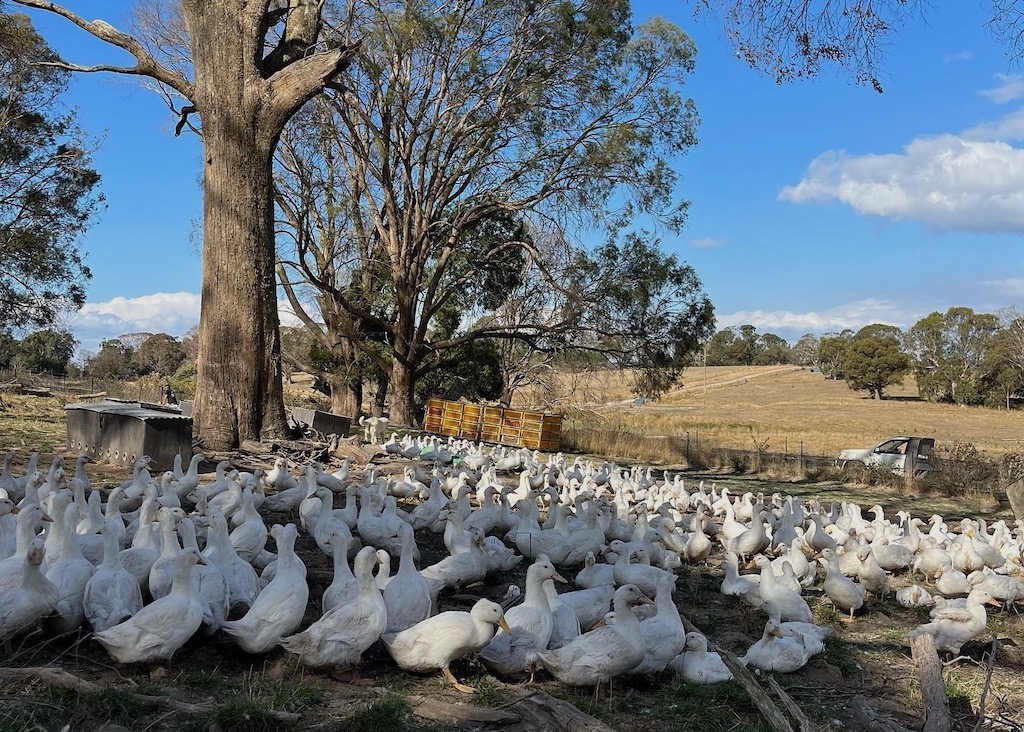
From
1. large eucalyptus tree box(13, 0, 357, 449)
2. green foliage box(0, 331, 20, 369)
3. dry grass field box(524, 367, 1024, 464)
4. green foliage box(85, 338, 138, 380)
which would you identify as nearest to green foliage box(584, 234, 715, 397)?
dry grass field box(524, 367, 1024, 464)

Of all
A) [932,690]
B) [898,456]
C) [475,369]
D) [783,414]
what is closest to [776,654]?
[932,690]

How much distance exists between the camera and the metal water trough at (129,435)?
11.0 meters

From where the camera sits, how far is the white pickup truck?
20.6m

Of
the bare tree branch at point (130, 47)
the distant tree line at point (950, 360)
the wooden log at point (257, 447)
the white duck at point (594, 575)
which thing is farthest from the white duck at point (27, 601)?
the distant tree line at point (950, 360)

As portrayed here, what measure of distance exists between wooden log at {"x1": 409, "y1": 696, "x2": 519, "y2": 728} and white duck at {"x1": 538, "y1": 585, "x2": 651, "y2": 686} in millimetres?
686

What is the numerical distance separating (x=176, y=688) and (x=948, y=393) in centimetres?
7186

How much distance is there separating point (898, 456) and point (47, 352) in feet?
197

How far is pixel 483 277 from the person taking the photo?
28.2 m

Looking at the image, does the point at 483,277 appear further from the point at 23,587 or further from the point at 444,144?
the point at 23,587

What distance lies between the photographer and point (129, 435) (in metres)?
11.2

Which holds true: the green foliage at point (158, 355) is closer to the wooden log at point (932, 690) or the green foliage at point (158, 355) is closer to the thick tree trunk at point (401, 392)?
the thick tree trunk at point (401, 392)

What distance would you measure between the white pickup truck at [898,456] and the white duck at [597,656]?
16.8 m

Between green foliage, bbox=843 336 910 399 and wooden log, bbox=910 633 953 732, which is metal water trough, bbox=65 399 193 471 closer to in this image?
wooden log, bbox=910 633 953 732

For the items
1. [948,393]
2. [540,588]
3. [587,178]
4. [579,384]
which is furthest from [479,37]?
[948,393]
